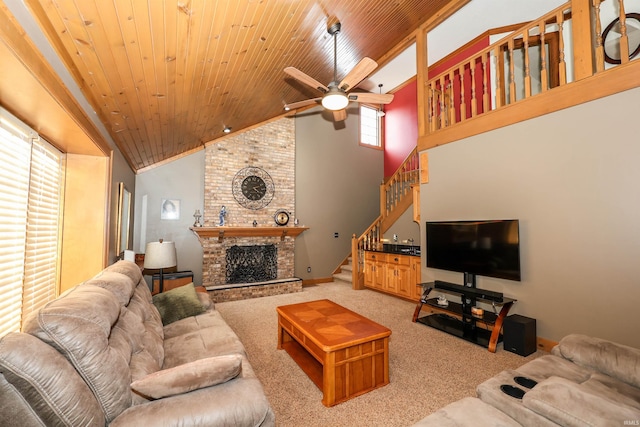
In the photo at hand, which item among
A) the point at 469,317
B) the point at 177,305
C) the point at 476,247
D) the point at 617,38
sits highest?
the point at 617,38

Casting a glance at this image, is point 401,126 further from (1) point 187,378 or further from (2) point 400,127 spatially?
(1) point 187,378

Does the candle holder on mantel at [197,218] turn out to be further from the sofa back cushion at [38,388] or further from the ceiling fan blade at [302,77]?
the sofa back cushion at [38,388]

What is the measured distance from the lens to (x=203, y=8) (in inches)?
73.9

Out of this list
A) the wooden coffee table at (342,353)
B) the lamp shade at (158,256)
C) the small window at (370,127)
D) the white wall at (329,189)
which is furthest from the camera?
the small window at (370,127)

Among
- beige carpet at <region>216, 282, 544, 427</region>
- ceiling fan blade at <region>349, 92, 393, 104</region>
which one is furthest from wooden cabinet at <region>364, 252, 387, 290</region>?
ceiling fan blade at <region>349, 92, 393, 104</region>

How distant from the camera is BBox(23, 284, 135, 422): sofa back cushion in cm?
121

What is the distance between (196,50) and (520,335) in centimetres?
421

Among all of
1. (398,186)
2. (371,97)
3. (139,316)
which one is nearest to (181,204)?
(139,316)

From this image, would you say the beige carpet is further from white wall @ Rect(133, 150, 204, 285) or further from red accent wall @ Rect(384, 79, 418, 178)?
red accent wall @ Rect(384, 79, 418, 178)

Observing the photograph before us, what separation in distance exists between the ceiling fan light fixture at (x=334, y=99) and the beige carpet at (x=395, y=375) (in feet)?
9.86

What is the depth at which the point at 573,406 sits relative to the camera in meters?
1.33

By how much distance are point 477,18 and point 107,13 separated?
6.02 meters

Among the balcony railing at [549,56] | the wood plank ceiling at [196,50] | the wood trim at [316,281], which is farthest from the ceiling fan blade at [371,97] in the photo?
the wood trim at [316,281]

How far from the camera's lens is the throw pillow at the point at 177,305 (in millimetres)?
2963
